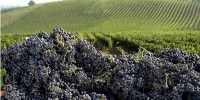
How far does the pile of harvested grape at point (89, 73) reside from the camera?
3.08 m

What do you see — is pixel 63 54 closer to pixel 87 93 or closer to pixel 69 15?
pixel 87 93

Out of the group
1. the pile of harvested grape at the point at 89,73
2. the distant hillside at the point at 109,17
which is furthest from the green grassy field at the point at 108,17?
the pile of harvested grape at the point at 89,73

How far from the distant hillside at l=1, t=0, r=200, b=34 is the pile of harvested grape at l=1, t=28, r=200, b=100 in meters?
45.9

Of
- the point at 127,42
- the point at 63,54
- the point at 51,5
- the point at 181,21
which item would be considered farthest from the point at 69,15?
the point at 63,54

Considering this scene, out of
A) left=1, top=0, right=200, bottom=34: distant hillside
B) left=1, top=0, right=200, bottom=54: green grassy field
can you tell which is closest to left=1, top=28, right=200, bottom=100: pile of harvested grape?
left=1, top=0, right=200, bottom=54: green grassy field

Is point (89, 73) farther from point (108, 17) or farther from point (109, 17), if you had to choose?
point (108, 17)

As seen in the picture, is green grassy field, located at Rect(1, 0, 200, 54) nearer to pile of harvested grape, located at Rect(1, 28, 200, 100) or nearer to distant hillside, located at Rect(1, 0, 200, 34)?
distant hillside, located at Rect(1, 0, 200, 34)

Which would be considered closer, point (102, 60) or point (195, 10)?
point (102, 60)

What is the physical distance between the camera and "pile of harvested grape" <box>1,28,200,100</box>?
121 inches

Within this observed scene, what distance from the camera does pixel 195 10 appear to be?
185 feet

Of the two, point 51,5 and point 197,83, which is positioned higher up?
point 51,5

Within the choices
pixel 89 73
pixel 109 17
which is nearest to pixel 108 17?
pixel 109 17

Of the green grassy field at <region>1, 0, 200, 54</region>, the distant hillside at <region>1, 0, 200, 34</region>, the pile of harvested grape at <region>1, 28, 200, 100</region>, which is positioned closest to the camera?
the pile of harvested grape at <region>1, 28, 200, 100</region>

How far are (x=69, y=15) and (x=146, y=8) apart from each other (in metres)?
12.2
